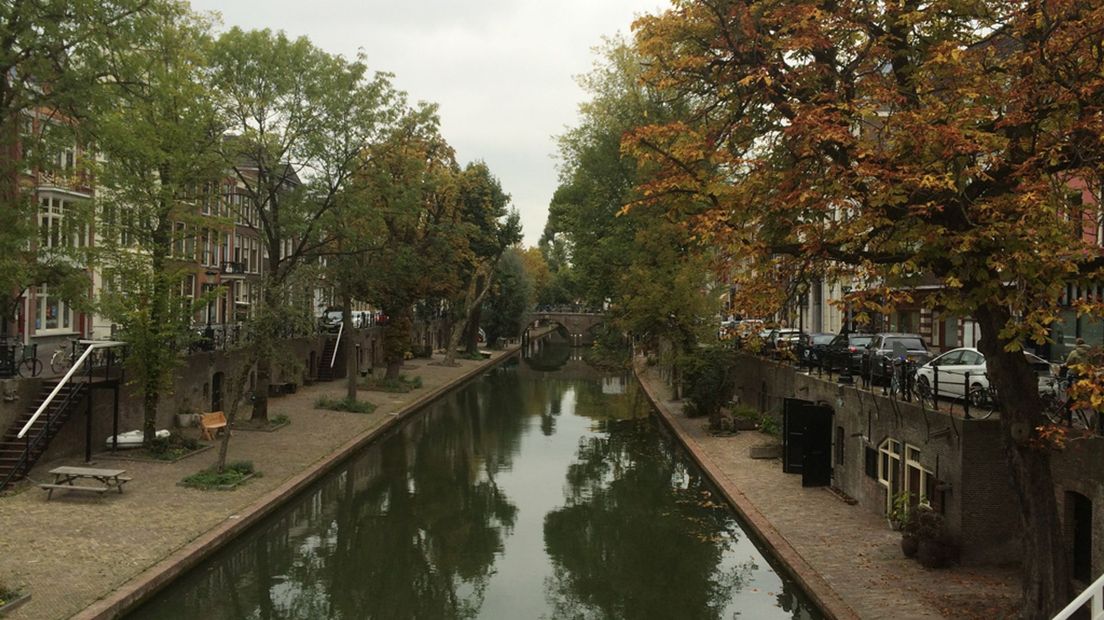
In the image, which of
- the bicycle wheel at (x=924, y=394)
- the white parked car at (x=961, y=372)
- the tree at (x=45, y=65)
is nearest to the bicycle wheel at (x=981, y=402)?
the white parked car at (x=961, y=372)

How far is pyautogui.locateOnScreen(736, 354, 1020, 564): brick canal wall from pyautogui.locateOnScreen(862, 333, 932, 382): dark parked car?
1.79 ft

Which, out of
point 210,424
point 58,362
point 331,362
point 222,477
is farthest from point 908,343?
point 331,362

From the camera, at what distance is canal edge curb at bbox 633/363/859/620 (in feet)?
43.4

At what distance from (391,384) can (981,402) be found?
33765mm

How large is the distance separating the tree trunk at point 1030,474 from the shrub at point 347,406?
2872cm

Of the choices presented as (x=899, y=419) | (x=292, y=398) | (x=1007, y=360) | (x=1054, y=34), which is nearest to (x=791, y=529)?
(x=899, y=419)

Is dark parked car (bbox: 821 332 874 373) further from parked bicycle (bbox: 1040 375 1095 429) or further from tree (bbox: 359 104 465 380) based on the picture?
tree (bbox: 359 104 465 380)

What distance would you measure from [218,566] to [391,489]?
338 inches

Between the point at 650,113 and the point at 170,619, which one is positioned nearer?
the point at 170,619

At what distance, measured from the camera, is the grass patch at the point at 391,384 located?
147 feet

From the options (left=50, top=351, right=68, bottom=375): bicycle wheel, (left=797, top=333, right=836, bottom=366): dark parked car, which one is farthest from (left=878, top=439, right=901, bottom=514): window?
(left=50, top=351, right=68, bottom=375): bicycle wheel

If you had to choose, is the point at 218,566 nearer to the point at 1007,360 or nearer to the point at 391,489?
the point at 391,489

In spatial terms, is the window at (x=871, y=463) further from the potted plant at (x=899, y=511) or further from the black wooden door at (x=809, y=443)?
the black wooden door at (x=809, y=443)

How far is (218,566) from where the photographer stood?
16047 mm
